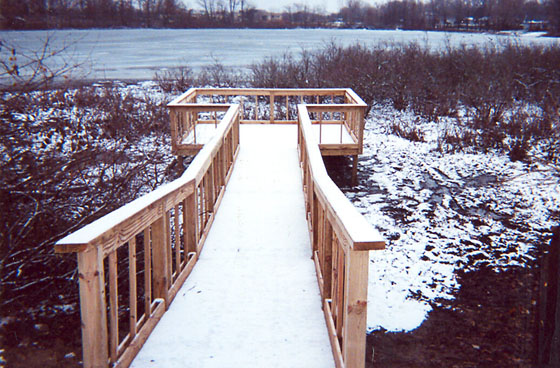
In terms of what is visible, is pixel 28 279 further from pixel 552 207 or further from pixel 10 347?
pixel 552 207

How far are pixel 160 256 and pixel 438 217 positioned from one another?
7.00m

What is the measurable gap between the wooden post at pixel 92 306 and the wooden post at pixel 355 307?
1.34m

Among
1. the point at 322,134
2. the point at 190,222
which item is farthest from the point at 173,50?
the point at 190,222

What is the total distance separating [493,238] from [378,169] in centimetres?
476

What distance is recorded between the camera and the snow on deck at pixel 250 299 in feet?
11.5

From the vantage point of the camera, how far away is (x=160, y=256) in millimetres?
3955

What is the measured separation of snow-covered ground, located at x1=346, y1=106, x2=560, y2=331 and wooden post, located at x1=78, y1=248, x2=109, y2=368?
417 cm

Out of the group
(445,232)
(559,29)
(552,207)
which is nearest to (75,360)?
(445,232)

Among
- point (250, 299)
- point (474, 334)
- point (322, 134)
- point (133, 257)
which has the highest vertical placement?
point (133, 257)

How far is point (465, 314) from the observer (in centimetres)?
662

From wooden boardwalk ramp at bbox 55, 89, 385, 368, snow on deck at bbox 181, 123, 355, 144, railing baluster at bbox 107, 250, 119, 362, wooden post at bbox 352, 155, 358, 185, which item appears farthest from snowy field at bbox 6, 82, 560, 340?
railing baluster at bbox 107, 250, 119, 362

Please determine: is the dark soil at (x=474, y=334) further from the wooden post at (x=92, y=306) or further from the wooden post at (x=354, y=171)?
the wooden post at (x=354, y=171)

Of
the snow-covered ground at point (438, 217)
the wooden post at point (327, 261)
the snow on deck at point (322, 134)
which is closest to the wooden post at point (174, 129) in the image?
the snow on deck at point (322, 134)

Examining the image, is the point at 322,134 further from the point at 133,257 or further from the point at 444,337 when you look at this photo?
the point at 133,257
